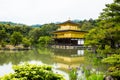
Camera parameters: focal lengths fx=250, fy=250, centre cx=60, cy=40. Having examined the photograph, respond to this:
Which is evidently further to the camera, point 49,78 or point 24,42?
point 24,42

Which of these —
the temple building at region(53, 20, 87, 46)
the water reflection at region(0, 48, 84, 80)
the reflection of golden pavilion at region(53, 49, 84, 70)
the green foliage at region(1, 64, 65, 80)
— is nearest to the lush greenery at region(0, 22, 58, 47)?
the temple building at region(53, 20, 87, 46)

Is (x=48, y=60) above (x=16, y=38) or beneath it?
beneath

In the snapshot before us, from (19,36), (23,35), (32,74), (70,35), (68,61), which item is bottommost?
(68,61)

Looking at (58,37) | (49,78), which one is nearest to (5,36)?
(58,37)

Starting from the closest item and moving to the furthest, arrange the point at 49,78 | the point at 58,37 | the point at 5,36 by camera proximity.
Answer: the point at 49,78 → the point at 5,36 → the point at 58,37

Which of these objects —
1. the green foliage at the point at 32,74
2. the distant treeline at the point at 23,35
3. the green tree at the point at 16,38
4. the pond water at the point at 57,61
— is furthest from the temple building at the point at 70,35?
the green foliage at the point at 32,74

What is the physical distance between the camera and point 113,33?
1227 cm

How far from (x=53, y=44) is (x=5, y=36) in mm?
11988

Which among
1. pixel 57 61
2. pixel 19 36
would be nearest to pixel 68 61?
pixel 57 61

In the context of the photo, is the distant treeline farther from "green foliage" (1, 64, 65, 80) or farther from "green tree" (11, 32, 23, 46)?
"green foliage" (1, 64, 65, 80)

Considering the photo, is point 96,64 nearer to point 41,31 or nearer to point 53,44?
point 53,44

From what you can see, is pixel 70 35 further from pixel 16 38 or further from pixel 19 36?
pixel 16 38

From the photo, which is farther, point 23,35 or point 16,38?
point 23,35

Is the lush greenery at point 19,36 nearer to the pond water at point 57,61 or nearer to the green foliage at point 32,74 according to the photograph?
the pond water at point 57,61
